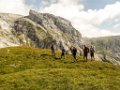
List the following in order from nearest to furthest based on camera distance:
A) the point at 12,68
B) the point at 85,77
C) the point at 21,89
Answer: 1. the point at 21,89
2. the point at 85,77
3. the point at 12,68

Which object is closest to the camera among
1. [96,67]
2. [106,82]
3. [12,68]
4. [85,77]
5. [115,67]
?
[106,82]

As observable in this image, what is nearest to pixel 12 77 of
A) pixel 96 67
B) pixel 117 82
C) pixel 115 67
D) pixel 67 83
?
pixel 67 83

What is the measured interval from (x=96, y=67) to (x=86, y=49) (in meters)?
4.73

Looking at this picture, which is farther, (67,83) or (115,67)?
(115,67)

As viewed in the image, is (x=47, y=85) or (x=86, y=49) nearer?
(x=47, y=85)

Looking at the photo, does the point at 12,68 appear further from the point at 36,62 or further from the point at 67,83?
the point at 67,83

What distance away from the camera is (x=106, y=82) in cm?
4150

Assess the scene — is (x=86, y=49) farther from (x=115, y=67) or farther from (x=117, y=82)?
(x=117, y=82)

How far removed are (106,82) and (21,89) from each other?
12.2 meters

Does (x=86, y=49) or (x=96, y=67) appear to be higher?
(x=86, y=49)

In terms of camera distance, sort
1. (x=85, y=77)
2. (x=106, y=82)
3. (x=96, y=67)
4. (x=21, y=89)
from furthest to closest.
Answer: (x=96, y=67), (x=85, y=77), (x=106, y=82), (x=21, y=89)

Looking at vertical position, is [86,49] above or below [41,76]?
above

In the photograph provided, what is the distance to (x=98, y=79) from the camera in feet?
141

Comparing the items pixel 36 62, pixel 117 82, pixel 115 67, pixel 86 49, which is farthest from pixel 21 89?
pixel 115 67
